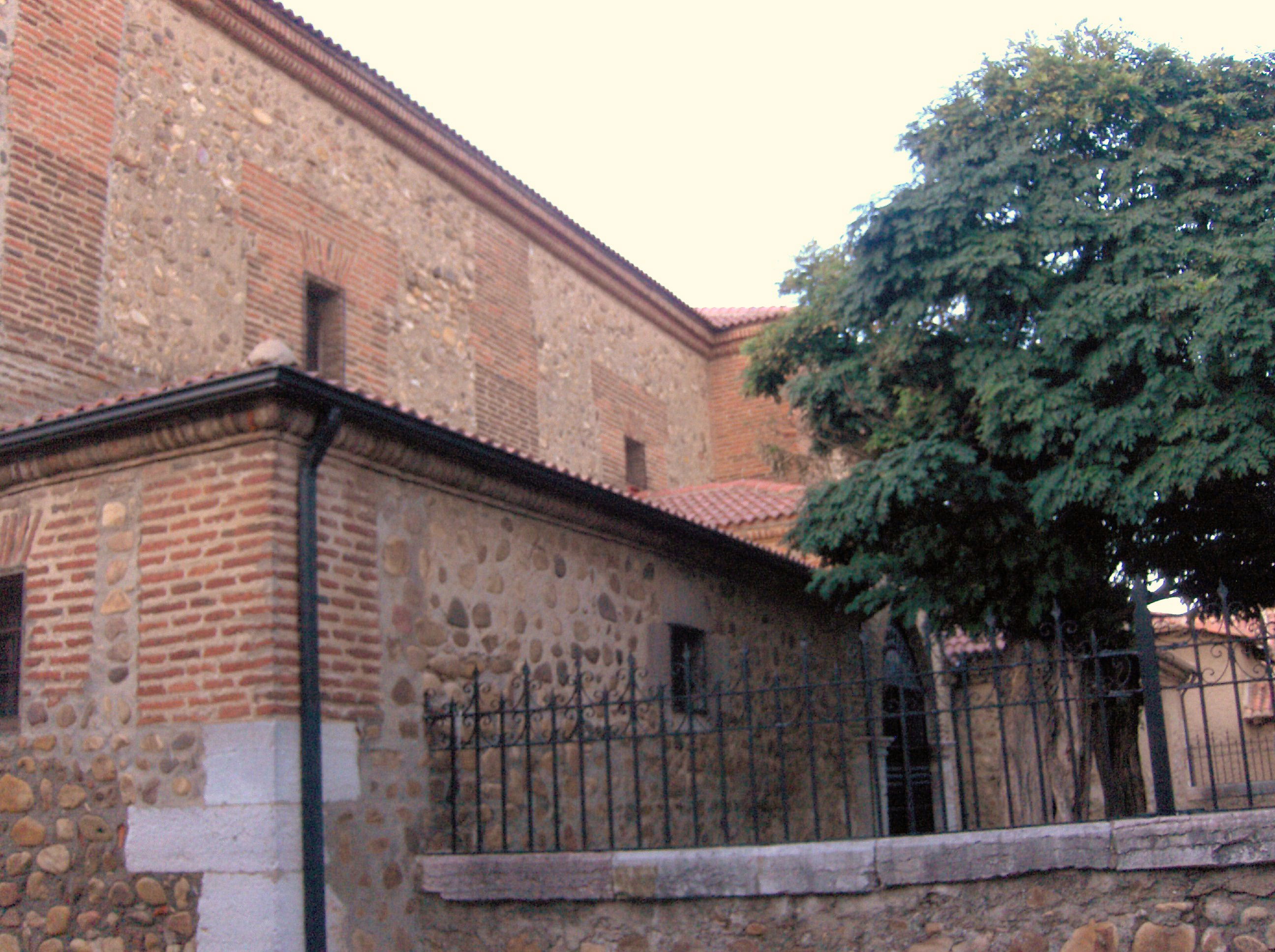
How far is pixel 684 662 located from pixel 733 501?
16.9 feet

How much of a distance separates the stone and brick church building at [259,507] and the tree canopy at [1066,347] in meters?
1.82

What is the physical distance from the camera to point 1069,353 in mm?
8953

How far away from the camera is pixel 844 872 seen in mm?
5277

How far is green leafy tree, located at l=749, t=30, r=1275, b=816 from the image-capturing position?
28.1 feet

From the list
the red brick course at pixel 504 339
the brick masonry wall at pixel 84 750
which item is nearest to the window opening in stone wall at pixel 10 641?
the brick masonry wall at pixel 84 750

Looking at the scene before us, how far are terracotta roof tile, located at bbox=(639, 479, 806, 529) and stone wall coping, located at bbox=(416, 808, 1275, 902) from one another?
264 inches

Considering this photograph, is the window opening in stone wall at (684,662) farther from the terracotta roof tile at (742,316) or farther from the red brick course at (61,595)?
the terracotta roof tile at (742,316)

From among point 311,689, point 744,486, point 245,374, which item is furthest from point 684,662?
point 744,486

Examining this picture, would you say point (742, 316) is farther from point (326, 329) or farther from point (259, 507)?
point (259, 507)

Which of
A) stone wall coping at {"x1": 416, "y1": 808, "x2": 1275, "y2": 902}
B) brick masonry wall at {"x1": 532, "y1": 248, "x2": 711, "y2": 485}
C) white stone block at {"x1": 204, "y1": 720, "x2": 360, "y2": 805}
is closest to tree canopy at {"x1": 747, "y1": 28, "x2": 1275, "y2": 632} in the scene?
stone wall coping at {"x1": 416, "y1": 808, "x2": 1275, "y2": 902}

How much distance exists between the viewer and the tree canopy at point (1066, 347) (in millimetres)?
8547

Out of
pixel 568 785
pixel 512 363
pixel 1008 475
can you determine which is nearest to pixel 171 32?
pixel 512 363

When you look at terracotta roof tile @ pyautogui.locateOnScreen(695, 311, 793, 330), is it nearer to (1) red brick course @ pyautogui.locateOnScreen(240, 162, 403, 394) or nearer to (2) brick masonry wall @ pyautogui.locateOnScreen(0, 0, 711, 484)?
(2) brick masonry wall @ pyautogui.locateOnScreen(0, 0, 711, 484)

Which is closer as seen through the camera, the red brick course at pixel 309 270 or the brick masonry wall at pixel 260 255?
the brick masonry wall at pixel 260 255
